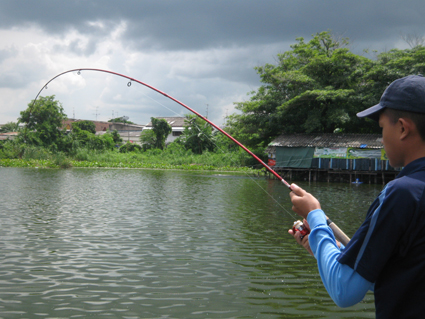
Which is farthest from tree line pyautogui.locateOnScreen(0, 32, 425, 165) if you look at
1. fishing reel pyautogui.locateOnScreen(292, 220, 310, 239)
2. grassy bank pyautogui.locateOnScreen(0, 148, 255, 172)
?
fishing reel pyautogui.locateOnScreen(292, 220, 310, 239)

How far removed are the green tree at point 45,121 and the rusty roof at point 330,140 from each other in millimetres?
29465

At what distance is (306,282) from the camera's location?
6004mm

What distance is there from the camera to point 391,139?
1599 millimetres

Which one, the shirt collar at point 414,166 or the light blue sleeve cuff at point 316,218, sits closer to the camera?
the shirt collar at point 414,166

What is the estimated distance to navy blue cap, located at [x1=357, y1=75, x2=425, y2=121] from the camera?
149 centimetres

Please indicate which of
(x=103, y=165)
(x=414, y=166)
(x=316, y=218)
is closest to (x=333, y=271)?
(x=316, y=218)

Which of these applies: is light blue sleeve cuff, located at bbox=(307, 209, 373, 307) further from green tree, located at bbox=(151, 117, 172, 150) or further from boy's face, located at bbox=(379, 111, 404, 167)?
green tree, located at bbox=(151, 117, 172, 150)

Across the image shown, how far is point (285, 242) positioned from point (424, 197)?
746cm

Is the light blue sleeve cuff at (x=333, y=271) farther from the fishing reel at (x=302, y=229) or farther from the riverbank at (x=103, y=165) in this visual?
the riverbank at (x=103, y=165)

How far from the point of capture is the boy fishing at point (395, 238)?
4.60 feet

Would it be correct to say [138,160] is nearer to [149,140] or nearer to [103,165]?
[103,165]

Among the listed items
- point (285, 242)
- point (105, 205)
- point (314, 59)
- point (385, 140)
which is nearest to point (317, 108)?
point (314, 59)

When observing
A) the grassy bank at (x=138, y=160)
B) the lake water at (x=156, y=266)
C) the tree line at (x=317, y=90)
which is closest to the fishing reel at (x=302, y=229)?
the lake water at (x=156, y=266)

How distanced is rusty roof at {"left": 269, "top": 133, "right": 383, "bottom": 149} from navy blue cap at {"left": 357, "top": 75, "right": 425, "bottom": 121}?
105ft
